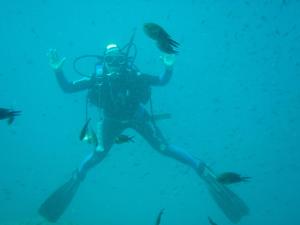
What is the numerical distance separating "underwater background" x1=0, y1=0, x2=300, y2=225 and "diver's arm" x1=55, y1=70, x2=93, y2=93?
75.4 feet

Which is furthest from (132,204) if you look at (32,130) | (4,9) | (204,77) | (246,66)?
(246,66)

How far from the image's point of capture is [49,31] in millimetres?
56938

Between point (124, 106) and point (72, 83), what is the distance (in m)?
1.68

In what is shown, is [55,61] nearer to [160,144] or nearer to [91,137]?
[160,144]

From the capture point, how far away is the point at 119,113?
30.9 ft

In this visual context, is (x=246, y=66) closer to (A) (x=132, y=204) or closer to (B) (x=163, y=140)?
(A) (x=132, y=204)

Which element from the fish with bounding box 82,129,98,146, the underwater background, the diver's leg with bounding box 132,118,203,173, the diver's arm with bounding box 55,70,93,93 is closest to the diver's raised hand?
the diver's arm with bounding box 55,70,93,93

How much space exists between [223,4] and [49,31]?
28040 millimetres

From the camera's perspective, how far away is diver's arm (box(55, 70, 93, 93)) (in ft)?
31.3

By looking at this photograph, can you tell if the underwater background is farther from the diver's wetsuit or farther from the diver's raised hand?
the diver's raised hand

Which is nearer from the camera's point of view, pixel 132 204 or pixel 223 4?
pixel 132 204

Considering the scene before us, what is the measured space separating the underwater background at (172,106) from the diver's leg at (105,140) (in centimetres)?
2217

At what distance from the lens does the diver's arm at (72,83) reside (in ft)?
31.3

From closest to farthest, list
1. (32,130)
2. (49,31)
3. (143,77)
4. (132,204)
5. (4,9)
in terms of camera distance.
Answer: (143,77)
(132,204)
(4,9)
(49,31)
(32,130)
